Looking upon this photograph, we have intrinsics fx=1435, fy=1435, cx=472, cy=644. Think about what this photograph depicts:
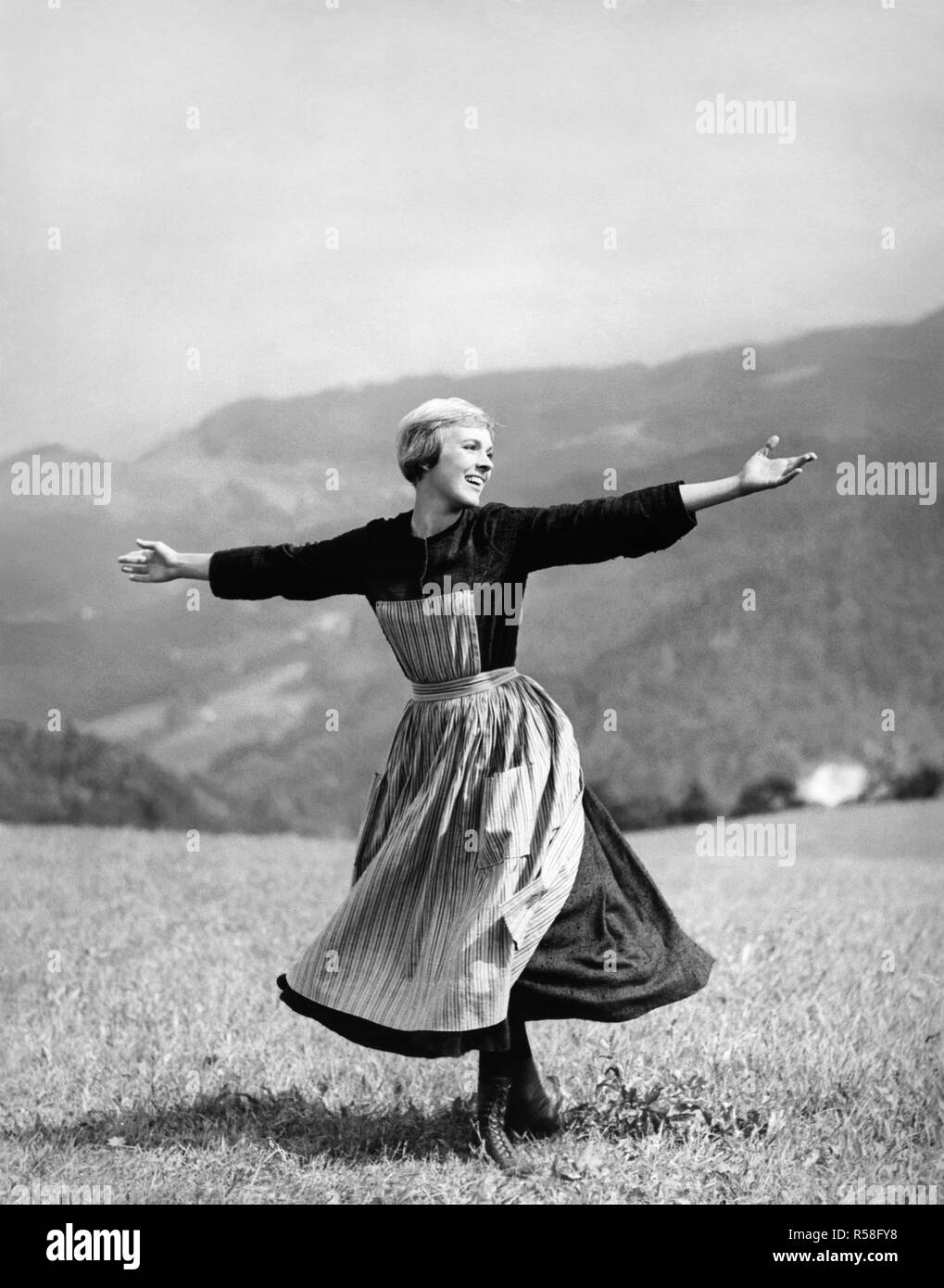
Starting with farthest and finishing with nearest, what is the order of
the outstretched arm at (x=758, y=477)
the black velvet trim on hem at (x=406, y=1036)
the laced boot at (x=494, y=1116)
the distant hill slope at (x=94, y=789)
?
1. the distant hill slope at (x=94, y=789)
2. the laced boot at (x=494, y=1116)
3. the black velvet trim on hem at (x=406, y=1036)
4. the outstretched arm at (x=758, y=477)

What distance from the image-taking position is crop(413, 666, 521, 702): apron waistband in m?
3.25

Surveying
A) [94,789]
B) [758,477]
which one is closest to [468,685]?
[758,477]

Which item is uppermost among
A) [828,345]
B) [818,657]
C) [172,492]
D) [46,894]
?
[828,345]

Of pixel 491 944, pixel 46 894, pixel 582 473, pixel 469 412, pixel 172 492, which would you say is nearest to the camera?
pixel 491 944

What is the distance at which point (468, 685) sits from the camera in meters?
3.25

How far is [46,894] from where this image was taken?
20.6 feet

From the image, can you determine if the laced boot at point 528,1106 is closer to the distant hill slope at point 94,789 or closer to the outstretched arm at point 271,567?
the outstretched arm at point 271,567

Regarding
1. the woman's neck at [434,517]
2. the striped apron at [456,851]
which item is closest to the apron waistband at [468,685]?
the striped apron at [456,851]

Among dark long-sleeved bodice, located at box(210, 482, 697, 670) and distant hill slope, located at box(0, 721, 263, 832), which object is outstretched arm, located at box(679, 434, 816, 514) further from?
distant hill slope, located at box(0, 721, 263, 832)

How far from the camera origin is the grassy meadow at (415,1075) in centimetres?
325

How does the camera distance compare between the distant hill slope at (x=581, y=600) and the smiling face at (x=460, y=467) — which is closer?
the smiling face at (x=460, y=467)

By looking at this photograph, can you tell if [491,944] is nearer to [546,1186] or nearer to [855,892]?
[546,1186]

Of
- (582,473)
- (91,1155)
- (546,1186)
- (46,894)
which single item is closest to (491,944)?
(546,1186)

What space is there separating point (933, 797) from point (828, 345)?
9.02ft
